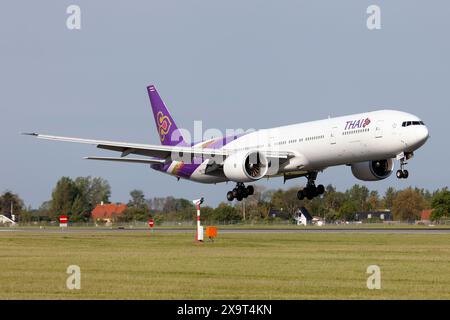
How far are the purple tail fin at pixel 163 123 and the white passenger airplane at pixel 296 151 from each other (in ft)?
0.34

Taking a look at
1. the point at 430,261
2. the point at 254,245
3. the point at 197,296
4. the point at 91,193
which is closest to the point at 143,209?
the point at 91,193

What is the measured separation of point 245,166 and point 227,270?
2891cm

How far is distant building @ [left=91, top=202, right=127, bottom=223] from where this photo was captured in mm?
137625

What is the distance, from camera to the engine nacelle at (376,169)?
2195 inches

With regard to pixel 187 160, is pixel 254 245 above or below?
below

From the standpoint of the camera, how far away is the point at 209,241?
1764 inches

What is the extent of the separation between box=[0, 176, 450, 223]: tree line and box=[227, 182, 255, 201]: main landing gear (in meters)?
35.1

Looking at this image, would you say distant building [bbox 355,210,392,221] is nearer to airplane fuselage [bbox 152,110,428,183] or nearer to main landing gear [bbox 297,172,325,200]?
main landing gear [bbox 297,172,325,200]

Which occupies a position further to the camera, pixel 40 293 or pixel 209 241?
pixel 209 241

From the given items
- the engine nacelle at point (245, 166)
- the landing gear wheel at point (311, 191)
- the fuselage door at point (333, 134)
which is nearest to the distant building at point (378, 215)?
the landing gear wheel at point (311, 191)

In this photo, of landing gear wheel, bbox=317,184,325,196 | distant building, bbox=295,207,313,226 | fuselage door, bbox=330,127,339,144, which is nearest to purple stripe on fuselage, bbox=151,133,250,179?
landing gear wheel, bbox=317,184,325,196

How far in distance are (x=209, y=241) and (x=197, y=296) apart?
24728 mm

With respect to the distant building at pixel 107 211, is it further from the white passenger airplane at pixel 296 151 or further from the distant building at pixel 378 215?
the white passenger airplane at pixel 296 151

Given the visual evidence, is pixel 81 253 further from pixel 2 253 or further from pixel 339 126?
pixel 339 126
